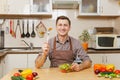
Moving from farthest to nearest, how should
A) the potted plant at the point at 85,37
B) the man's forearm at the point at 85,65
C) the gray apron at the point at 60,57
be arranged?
the potted plant at the point at 85,37
the gray apron at the point at 60,57
the man's forearm at the point at 85,65

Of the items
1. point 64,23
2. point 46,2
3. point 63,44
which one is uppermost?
point 46,2

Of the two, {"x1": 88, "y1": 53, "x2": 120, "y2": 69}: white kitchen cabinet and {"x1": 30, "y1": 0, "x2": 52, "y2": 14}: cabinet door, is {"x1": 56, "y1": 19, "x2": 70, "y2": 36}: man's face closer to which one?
{"x1": 88, "y1": 53, "x2": 120, "y2": 69}: white kitchen cabinet

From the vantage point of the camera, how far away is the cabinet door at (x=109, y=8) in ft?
13.1

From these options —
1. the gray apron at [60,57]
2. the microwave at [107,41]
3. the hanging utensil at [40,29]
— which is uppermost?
the hanging utensil at [40,29]

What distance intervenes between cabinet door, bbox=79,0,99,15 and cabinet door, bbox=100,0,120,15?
9cm

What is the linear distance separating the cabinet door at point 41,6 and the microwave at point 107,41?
950 millimetres

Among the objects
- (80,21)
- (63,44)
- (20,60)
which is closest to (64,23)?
(63,44)

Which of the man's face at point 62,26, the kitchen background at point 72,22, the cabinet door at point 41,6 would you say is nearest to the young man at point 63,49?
the man's face at point 62,26

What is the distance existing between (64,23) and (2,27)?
1.97m

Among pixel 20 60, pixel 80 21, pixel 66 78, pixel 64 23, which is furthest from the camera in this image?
pixel 80 21

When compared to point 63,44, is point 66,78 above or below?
below

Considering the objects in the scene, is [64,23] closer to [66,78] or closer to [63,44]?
[63,44]

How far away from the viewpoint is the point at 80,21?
432cm

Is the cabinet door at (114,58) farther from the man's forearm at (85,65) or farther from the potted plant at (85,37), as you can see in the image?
the man's forearm at (85,65)
